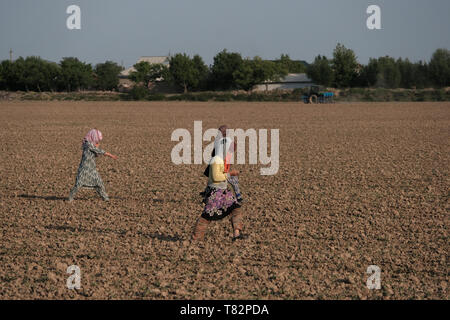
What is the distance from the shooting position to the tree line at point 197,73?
257 ft

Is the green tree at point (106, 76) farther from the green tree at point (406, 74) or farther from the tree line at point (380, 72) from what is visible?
the green tree at point (406, 74)

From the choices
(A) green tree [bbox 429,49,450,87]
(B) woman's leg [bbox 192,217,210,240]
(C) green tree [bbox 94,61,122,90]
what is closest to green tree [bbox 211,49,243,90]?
(C) green tree [bbox 94,61,122,90]

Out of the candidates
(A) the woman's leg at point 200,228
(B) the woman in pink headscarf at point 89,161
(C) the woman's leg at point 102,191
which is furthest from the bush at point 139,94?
(A) the woman's leg at point 200,228

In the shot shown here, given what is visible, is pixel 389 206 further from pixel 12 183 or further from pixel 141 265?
pixel 12 183

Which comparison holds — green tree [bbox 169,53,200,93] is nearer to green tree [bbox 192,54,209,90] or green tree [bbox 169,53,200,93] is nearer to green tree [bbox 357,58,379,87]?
green tree [bbox 192,54,209,90]

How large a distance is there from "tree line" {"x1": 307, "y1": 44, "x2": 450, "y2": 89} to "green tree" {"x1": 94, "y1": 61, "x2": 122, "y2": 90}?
30302 millimetres

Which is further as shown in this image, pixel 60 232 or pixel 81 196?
pixel 81 196

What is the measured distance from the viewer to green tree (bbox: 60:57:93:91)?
86375 mm

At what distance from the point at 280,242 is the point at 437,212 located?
322 cm

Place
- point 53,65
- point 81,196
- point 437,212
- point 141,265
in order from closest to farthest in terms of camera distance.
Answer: point 141,265, point 437,212, point 81,196, point 53,65

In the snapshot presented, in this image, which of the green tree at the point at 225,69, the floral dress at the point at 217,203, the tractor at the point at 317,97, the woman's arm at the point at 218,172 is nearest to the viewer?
the woman's arm at the point at 218,172
